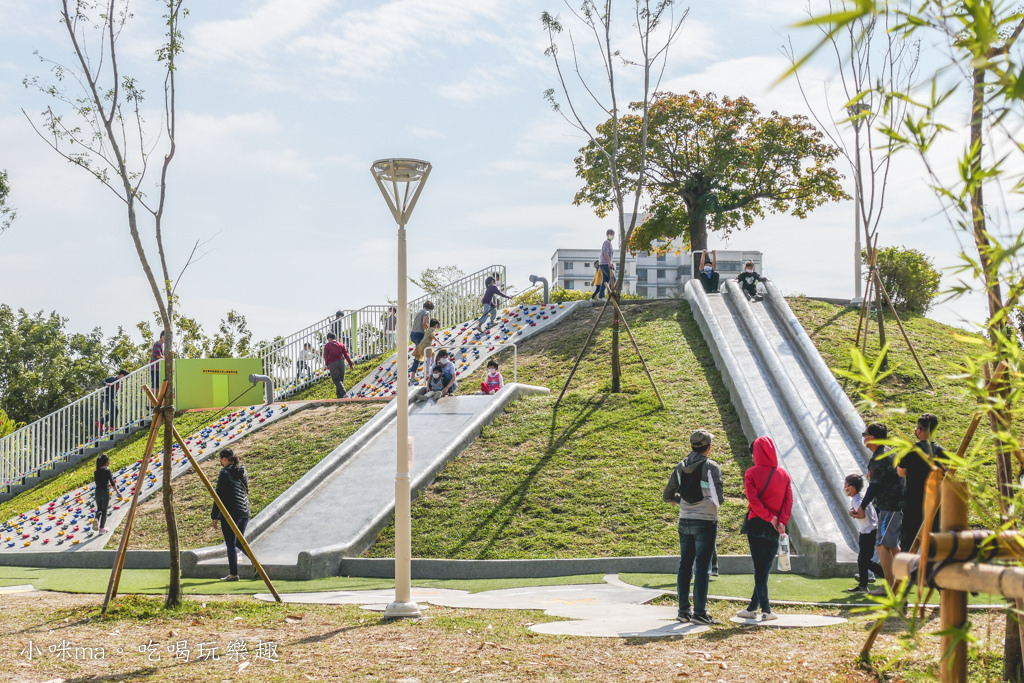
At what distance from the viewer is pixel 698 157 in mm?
33906

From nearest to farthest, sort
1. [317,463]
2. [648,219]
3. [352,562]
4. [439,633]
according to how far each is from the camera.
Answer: [439,633] → [352,562] → [317,463] → [648,219]

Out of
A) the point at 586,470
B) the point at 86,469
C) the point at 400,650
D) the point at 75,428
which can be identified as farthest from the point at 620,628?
the point at 75,428

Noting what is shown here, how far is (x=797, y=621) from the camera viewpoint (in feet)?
25.1

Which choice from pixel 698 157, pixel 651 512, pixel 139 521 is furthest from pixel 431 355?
pixel 698 157

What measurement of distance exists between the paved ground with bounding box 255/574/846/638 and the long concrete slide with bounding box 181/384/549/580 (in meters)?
2.18

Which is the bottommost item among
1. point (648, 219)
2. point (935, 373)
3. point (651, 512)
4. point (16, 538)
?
point (16, 538)

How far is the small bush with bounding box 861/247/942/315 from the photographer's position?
2528cm

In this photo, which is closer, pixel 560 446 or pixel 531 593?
pixel 531 593

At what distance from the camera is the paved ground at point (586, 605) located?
291 inches

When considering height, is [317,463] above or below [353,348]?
below

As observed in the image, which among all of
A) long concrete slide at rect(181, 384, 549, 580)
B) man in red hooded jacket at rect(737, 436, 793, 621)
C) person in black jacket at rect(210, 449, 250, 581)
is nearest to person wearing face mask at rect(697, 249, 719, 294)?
long concrete slide at rect(181, 384, 549, 580)

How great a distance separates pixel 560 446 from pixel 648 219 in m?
23.0

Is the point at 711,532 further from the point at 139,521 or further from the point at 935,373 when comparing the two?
the point at 935,373

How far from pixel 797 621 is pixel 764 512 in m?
0.94
